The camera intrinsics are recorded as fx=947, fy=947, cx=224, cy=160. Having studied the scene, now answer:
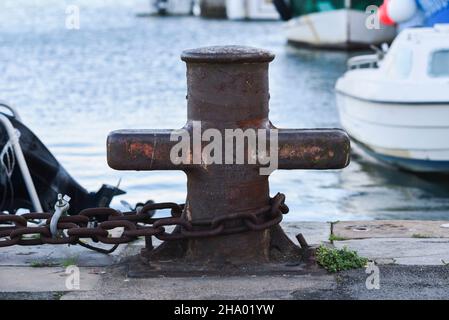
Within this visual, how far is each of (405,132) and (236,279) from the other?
30.7 ft

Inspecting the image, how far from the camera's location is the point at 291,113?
2159 cm

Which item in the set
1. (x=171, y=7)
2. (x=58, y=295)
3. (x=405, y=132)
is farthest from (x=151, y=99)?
(x=171, y=7)

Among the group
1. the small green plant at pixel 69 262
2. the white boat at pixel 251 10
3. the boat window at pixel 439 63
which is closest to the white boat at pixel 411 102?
the boat window at pixel 439 63

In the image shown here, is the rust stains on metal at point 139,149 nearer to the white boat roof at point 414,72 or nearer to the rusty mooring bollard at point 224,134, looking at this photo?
the rusty mooring bollard at point 224,134

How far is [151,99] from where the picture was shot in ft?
78.4

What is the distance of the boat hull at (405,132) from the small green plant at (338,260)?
26.6 ft

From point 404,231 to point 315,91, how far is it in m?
20.2

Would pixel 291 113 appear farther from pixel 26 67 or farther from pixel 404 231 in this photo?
pixel 404 231

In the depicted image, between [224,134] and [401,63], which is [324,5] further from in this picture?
[224,134]

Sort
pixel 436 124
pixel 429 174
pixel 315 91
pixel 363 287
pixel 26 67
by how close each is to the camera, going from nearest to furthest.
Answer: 1. pixel 363 287
2. pixel 436 124
3. pixel 429 174
4. pixel 315 91
5. pixel 26 67

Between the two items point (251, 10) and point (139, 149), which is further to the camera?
point (251, 10)
